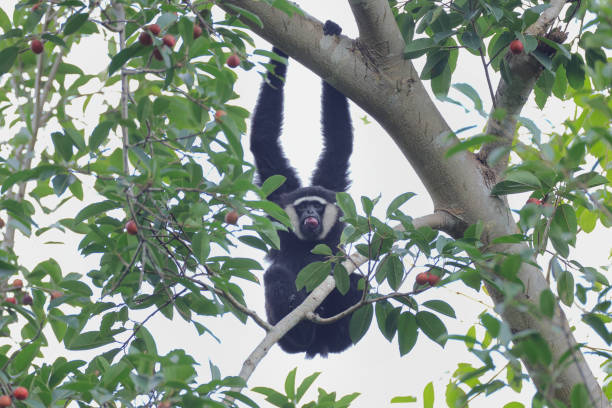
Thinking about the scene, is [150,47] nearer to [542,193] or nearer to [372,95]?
[372,95]

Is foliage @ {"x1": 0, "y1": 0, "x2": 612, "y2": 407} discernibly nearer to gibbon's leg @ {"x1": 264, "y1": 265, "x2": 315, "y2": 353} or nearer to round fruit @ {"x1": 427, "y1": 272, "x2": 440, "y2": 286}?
round fruit @ {"x1": 427, "y1": 272, "x2": 440, "y2": 286}

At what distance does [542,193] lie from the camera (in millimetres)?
3715

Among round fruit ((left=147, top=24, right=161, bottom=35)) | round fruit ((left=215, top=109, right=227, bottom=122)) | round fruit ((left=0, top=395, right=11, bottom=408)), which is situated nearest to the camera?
round fruit ((left=0, top=395, right=11, bottom=408))

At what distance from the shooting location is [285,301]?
255 inches

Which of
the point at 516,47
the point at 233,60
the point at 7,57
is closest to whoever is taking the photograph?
the point at 7,57

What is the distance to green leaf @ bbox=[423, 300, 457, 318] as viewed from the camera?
3.69 m

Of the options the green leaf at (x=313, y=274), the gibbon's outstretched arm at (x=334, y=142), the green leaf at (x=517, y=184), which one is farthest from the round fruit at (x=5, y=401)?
the gibbon's outstretched arm at (x=334, y=142)

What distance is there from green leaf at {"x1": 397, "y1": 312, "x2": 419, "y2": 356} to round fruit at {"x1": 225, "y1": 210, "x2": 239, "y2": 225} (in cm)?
107

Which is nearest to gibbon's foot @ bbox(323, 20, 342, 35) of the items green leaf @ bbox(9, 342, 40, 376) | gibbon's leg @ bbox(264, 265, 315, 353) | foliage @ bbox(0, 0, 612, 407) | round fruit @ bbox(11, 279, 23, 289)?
foliage @ bbox(0, 0, 612, 407)

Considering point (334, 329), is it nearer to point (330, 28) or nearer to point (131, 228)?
point (330, 28)

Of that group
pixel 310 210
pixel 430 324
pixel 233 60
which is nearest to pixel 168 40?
pixel 233 60

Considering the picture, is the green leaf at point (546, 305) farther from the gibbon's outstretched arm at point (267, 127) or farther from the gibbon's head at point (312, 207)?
the gibbon's head at point (312, 207)

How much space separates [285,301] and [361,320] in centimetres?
260

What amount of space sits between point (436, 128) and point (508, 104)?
464mm
